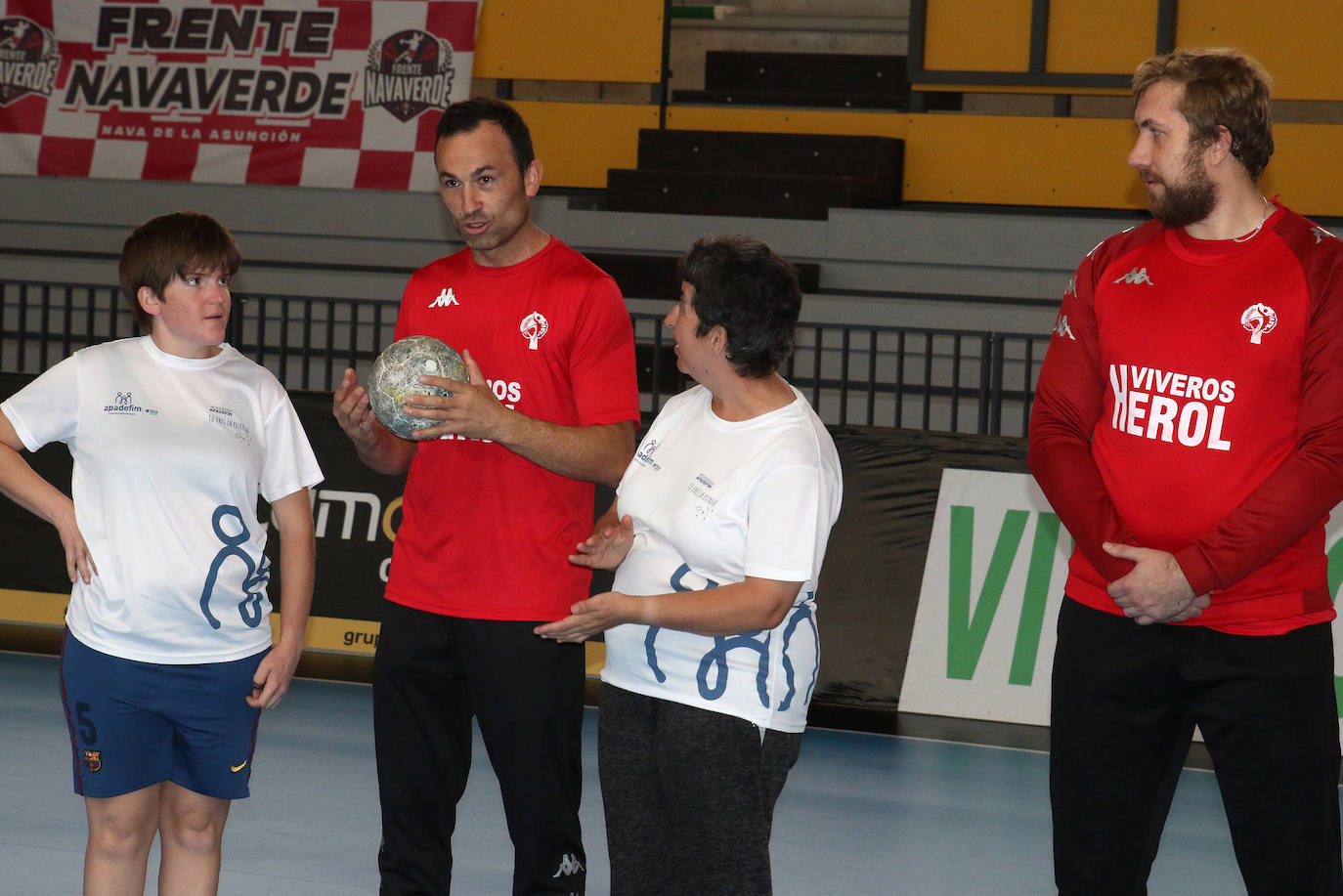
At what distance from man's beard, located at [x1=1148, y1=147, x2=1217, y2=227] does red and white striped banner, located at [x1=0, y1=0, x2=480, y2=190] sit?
7870 millimetres

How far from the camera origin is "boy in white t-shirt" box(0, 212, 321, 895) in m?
2.98

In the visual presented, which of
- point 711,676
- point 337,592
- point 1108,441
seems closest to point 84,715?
point 711,676

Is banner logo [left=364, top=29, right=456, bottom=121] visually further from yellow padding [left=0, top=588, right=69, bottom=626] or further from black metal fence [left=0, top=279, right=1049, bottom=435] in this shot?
yellow padding [left=0, top=588, right=69, bottom=626]

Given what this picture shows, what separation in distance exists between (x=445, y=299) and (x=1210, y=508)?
1580 mm

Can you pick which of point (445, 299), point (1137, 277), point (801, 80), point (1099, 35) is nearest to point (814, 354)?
point (1099, 35)

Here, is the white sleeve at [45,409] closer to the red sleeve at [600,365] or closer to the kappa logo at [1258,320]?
the red sleeve at [600,365]

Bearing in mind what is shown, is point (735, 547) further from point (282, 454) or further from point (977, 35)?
point (977, 35)

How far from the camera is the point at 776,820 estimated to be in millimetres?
4910

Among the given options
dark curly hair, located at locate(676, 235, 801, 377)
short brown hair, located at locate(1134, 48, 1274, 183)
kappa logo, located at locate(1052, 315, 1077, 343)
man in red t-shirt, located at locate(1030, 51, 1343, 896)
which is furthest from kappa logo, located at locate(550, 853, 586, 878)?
short brown hair, located at locate(1134, 48, 1274, 183)

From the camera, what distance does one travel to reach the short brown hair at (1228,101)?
261cm

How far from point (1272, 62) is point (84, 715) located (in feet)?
27.5

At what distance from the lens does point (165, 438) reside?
298cm

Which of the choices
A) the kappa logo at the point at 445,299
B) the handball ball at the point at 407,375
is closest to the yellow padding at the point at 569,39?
the kappa logo at the point at 445,299

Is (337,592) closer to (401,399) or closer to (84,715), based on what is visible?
(84,715)
